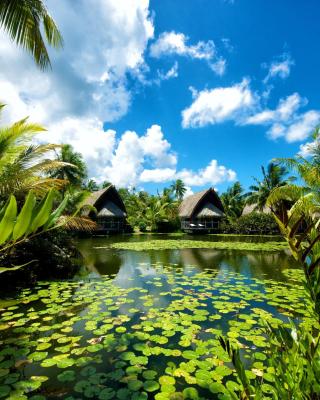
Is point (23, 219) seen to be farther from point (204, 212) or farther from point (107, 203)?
point (204, 212)

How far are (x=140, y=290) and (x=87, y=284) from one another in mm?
1291

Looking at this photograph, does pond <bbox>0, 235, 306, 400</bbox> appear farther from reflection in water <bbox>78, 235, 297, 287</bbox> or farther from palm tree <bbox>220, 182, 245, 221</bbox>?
palm tree <bbox>220, 182, 245, 221</bbox>

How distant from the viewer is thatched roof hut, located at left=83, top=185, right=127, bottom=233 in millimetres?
21656

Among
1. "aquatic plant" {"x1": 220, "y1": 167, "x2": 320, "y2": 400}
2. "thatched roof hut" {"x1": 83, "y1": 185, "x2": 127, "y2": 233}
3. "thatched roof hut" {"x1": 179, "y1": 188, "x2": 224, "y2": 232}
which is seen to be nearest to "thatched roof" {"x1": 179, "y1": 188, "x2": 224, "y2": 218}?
"thatched roof hut" {"x1": 179, "y1": 188, "x2": 224, "y2": 232}

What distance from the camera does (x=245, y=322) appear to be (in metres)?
3.70

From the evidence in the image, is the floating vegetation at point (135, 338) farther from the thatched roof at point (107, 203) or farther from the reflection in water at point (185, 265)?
the thatched roof at point (107, 203)

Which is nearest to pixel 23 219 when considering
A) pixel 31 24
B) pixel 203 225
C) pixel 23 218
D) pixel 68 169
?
pixel 23 218

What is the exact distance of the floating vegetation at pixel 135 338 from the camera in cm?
229

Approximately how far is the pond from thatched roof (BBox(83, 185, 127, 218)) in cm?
A: 1556

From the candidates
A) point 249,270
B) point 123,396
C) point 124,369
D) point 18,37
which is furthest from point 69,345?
point 249,270

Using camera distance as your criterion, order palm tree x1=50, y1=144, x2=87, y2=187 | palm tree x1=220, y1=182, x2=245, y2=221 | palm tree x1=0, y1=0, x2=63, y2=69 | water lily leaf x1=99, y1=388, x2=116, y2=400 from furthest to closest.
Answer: palm tree x1=220, y1=182, x2=245, y2=221, palm tree x1=50, y1=144, x2=87, y2=187, palm tree x1=0, y1=0, x2=63, y2=69, water lily leaf x1=99, y1=388, x2=116, y2=400

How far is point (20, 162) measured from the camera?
6082 millimetres

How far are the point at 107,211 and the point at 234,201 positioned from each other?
52.5 feet

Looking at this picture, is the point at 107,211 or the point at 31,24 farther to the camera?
the point at 107,211
